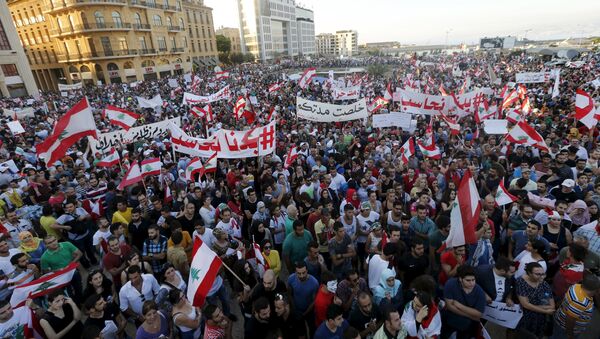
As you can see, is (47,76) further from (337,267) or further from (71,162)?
(337,267)

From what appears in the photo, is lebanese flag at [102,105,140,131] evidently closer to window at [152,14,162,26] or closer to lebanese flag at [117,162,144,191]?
lebanese flag at [117,162,144,191]

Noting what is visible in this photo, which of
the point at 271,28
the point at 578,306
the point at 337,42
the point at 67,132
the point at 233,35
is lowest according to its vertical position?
the point at 578,306

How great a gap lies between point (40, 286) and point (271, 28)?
118 meters

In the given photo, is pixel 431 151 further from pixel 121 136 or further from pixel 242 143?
pixel 121 136

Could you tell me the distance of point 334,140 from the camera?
1130cm

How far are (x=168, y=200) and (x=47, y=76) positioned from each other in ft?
198

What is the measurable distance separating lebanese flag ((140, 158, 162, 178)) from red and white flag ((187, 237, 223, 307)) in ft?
14.7

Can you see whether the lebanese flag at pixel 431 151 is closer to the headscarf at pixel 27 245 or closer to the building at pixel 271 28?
the headscarf at pixel 27 245

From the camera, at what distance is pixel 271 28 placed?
4363 inches

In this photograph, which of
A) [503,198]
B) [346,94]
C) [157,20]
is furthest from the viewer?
[157,20]

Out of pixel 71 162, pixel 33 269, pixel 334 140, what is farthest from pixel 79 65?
pixel 33 269

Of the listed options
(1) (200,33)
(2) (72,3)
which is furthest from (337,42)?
(2) (72,3)

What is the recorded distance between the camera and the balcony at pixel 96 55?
44.8 m

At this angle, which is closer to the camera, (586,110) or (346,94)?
(586,110)
